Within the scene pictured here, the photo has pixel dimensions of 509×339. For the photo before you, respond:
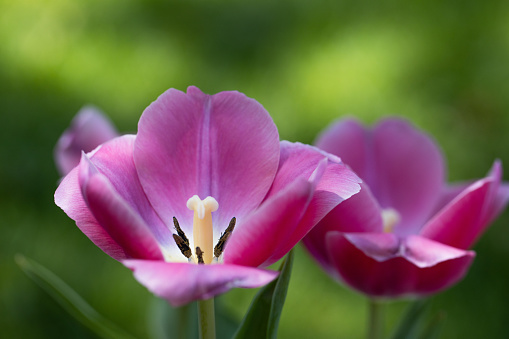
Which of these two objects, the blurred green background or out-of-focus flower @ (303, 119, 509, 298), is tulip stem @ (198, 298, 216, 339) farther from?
the blurred green background

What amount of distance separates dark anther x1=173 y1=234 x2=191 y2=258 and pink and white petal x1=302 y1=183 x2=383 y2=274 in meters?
0.13

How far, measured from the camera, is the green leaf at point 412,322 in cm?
78

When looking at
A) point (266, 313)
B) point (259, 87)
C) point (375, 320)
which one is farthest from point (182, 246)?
point (259, 87)

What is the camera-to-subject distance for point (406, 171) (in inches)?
33.5

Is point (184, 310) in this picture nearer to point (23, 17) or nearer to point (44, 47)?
point (44, 47)

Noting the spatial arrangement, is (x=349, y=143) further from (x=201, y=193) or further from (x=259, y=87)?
(x=259, y=87)

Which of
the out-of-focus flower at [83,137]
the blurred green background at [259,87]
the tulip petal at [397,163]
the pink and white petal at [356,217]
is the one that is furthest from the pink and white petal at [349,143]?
the blurred green background at [259,87]

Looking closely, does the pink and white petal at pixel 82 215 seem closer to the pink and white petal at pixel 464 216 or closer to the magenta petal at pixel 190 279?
the magenta petal at pixel 190 279

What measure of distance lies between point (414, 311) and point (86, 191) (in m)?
0.44

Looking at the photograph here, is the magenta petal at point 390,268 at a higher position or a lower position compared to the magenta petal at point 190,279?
lower

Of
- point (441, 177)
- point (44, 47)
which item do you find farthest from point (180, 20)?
point (441, 177)

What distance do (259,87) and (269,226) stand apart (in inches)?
67.3

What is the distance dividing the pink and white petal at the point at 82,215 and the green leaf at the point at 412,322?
14.9 inches

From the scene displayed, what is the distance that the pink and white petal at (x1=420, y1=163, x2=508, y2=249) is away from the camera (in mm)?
648
